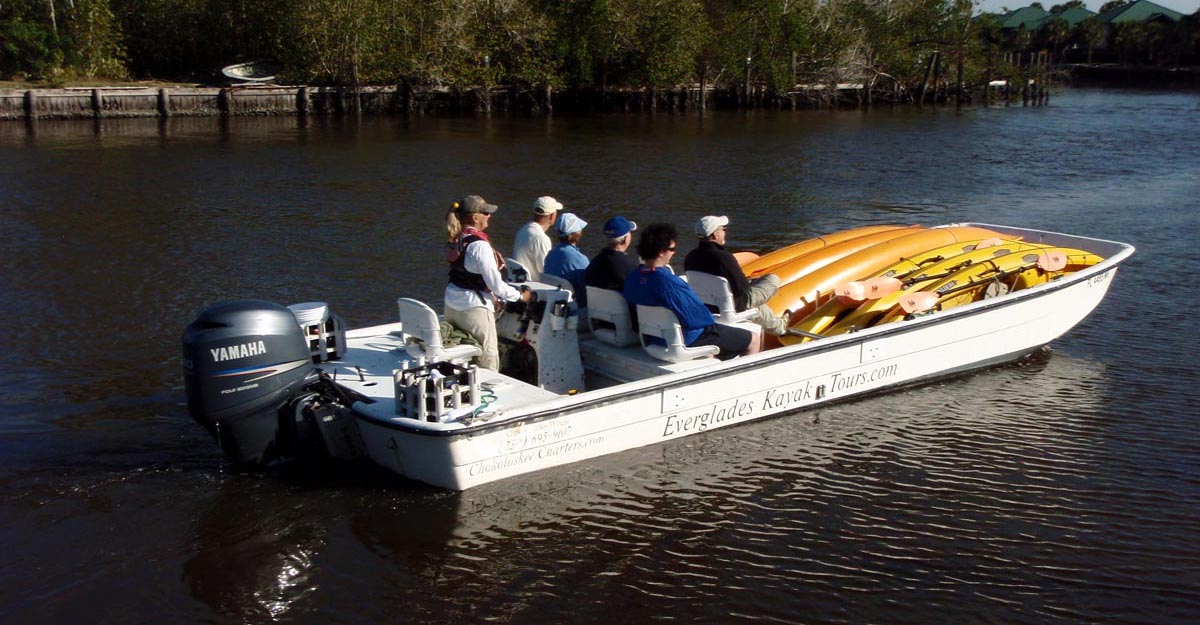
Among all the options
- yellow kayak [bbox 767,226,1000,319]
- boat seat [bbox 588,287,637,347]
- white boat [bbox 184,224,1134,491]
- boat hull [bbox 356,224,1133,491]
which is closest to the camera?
white boat [bbox 184,224,1134,491]

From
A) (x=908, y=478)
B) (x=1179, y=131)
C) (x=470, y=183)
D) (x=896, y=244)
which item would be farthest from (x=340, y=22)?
(x=908, y=478)

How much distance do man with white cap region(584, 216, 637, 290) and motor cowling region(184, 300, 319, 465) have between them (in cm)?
257

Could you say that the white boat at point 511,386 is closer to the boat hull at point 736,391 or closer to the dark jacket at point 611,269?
the boat hull at point 736,391

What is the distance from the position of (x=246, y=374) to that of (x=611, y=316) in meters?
3.12

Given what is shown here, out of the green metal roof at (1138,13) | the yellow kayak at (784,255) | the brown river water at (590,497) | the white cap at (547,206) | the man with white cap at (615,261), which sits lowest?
the brown river water at (590,497)

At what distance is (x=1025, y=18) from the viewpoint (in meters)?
113

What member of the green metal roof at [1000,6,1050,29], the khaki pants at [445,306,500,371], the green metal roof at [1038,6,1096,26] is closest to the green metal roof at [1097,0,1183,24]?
the green metal roof at [1038,6,1096,26]

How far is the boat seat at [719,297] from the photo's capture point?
9.23 m

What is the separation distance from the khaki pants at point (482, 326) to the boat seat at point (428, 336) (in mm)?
98

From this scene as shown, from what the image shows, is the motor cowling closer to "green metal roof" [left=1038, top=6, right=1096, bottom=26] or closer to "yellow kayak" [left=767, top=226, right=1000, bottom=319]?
"yellow kayak" [left=767, top=226, right=1000, bottom=319]

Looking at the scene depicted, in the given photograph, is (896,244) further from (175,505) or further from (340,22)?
(340,22)

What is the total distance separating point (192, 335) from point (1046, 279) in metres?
8.56

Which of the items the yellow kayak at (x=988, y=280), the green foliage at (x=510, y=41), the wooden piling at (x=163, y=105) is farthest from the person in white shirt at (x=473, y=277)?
the green foliage at (x=510, y=41)

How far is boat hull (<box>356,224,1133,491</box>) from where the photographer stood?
24.9 ft
